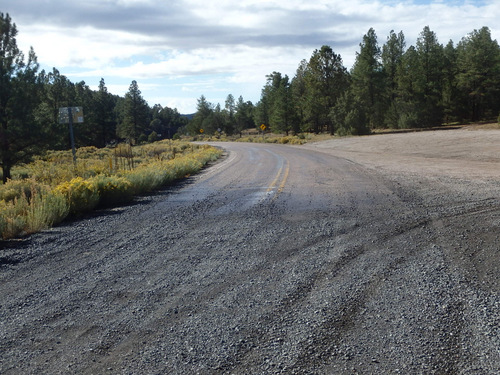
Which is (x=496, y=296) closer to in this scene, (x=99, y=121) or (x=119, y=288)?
(x=119, y=288)

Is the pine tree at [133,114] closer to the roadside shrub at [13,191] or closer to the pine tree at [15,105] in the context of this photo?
the pine tree at [15,105]

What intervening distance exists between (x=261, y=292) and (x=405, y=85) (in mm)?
63182

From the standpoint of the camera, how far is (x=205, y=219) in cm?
980

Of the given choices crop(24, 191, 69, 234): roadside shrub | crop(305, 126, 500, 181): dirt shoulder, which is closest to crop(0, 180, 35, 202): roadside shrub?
crop(24, 191, 69, 234): roadside shrub

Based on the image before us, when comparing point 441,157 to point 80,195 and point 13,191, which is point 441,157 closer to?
point 80,195

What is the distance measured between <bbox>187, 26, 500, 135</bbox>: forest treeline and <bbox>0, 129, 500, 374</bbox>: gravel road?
2019 inches

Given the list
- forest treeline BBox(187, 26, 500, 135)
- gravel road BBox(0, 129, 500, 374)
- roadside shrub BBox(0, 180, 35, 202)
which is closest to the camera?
gravel road BBox(0, 129, 500, 374)

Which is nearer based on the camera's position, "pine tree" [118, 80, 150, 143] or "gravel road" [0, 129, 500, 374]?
"gravel road" [0, 129, 500, 374]

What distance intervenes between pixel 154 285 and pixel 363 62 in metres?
63.0

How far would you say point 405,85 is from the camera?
63.3 m

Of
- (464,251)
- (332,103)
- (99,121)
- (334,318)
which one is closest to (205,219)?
(464,251)

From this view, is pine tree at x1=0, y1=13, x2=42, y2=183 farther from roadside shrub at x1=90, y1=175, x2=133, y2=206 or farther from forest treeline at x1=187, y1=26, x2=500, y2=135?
forest treeline at x1=187, y1=26, x2=500, y2=135

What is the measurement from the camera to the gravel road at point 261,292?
3.81 m

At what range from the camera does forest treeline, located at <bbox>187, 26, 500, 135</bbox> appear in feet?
201
